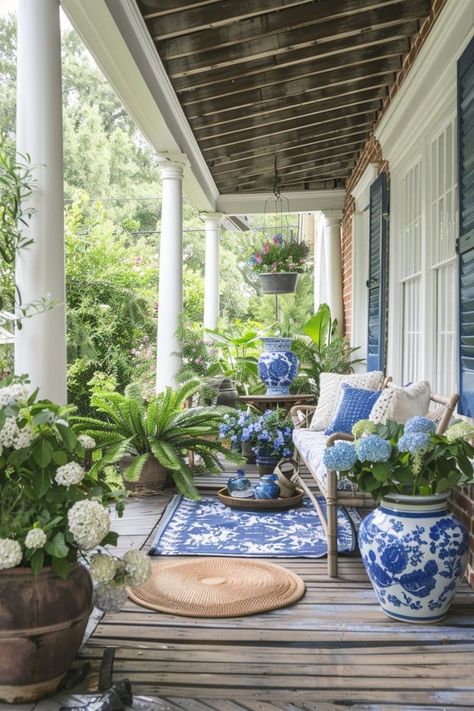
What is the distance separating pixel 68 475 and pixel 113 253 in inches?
308

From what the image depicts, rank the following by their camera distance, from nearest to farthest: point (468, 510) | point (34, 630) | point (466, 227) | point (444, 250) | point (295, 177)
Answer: point (34, 630), point (468, 510), point (466, 227), point (444, 250), point (295, 177)

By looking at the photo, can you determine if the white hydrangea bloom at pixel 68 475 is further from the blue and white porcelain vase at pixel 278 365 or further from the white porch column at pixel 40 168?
the blue and white porcelain vase at pixel 278 365

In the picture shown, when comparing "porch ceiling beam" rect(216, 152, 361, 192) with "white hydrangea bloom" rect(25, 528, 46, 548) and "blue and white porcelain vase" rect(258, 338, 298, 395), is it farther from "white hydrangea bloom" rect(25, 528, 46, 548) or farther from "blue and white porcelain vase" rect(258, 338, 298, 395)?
"white hydrangea bloom" rect(25, 528, 46, 548)

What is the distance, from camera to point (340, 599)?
314 cm

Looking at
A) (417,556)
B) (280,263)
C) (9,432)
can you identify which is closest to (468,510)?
(417,556)

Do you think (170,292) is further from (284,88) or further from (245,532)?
(245,532)

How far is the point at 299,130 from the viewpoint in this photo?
708cm

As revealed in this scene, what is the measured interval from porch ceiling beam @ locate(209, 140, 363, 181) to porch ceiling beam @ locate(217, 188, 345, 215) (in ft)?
2.26

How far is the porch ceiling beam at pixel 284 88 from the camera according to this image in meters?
5.58

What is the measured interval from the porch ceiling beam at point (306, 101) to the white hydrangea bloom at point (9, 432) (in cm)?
444

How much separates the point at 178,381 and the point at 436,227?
9.56 feet

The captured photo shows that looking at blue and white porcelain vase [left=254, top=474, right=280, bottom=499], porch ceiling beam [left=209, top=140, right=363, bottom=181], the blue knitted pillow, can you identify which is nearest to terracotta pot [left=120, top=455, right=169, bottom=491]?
blue and white porcelain vase [left=254, top=474, right=280, bottom=499]

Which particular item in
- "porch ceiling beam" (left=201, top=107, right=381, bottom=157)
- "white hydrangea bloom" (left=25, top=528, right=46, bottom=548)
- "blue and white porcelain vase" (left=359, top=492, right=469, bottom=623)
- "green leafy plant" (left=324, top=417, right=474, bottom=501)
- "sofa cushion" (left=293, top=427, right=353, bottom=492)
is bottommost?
"blue and white porcelain vase" (left=359, top=492, right=469, bottom=623)

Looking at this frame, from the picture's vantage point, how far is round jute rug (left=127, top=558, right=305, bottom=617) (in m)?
3.01
